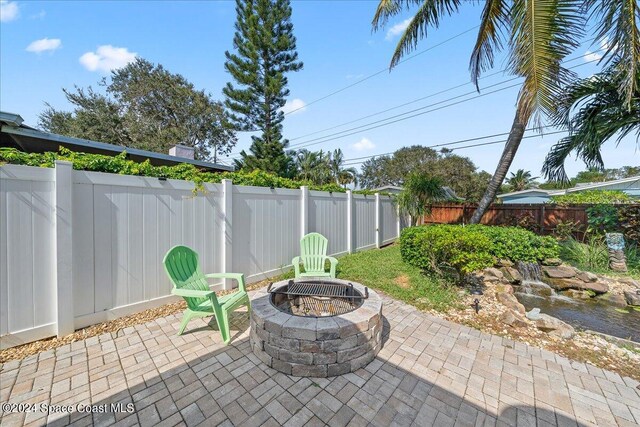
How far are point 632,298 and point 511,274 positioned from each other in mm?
1773

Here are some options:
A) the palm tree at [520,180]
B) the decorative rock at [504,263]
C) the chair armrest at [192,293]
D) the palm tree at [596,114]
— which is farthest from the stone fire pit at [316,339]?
the palm tree at [520,180]

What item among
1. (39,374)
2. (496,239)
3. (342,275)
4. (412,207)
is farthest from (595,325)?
(39,374)

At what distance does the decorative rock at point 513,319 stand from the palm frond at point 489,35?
6161 millimetres

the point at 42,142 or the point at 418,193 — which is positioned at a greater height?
the point at 42,142

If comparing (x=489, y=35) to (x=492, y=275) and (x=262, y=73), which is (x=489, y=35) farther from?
(x=262, y=73)

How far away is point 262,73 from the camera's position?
14.2 metres

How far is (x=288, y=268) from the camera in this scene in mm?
5375

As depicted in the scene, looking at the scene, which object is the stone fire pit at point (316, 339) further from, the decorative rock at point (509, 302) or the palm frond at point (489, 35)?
the palm frond at point (489, 35)

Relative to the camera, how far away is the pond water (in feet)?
12.2

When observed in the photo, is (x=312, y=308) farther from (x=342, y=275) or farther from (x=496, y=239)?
(x=496, y=239)

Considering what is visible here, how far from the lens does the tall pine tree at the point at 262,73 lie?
13.5 meters

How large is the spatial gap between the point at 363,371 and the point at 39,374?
285 centimetres

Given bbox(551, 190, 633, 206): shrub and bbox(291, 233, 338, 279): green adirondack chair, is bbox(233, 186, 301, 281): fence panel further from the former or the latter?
bbox(551, 190, 633, 206): shrub

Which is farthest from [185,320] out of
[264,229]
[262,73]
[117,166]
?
[262,73]
